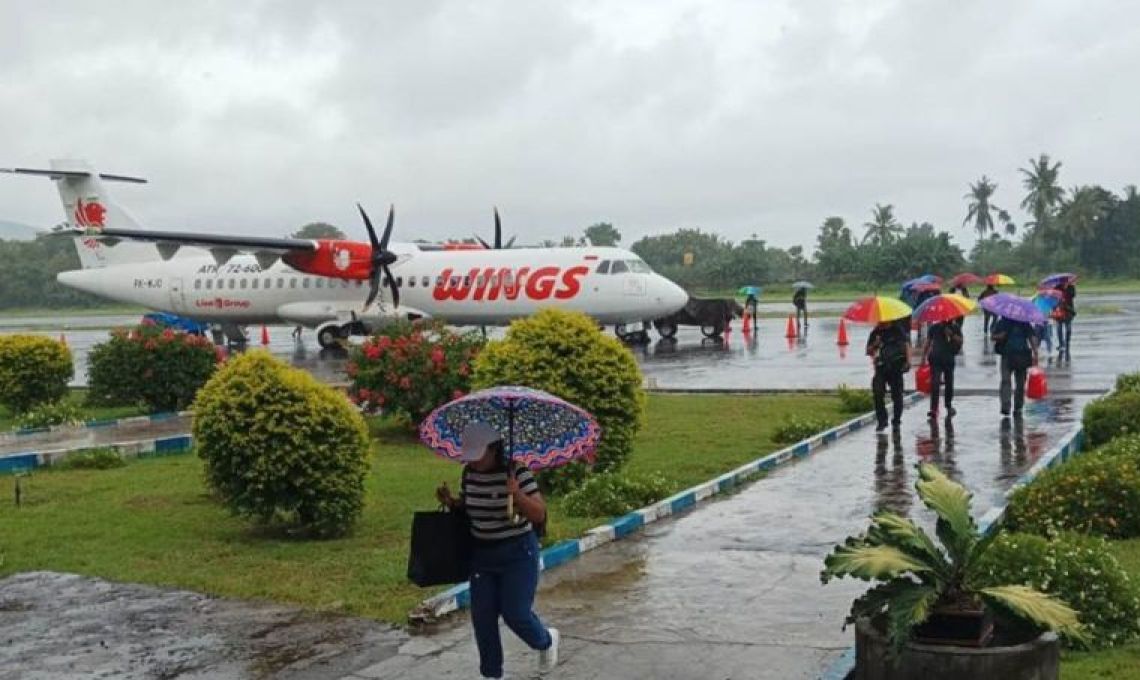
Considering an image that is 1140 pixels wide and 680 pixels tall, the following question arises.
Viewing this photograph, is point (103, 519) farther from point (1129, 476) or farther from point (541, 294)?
point (541, 294)

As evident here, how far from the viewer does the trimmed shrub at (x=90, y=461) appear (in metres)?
13.2

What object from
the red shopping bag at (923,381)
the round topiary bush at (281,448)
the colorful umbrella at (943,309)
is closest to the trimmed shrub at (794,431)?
the colorful umbrella at (943,309)

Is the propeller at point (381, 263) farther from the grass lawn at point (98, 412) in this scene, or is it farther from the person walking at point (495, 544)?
the person walking at point (495, 544)

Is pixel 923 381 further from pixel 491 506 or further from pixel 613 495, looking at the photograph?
pixel 491 506

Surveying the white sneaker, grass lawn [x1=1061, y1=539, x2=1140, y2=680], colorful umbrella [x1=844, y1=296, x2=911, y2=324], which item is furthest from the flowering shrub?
grass lawn [x1=1061, y1=539, x2=1140, y2=680]

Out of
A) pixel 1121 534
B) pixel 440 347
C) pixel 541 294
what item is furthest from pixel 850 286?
pixel 1121 534

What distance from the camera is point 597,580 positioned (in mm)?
7668

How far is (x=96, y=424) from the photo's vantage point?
16.8 metres

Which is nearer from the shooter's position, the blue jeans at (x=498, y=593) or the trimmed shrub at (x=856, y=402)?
the blue jeans at (x=498, y=593)

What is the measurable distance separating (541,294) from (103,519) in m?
20.9

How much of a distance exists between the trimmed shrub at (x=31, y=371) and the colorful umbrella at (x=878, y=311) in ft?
40.7

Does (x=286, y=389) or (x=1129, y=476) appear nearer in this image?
(x=1129, y=476)

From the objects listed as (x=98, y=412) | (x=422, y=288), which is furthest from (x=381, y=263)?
(x=98, y=412)

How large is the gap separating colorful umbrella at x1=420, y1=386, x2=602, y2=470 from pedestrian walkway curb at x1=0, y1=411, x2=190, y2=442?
10.6 metres
